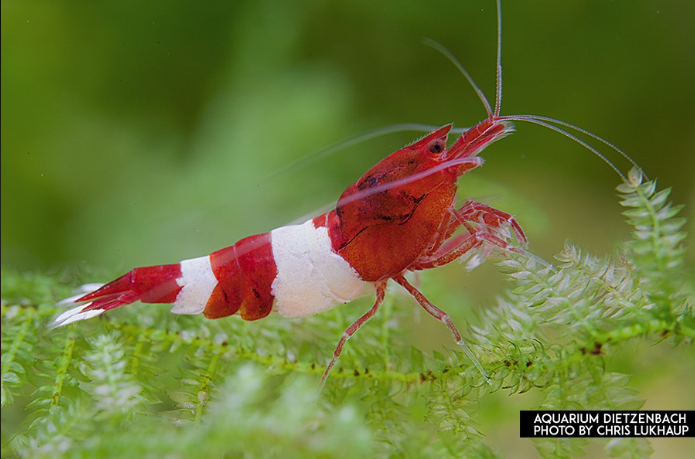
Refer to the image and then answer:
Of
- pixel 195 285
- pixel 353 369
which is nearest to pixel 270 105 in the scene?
pixel 195 285

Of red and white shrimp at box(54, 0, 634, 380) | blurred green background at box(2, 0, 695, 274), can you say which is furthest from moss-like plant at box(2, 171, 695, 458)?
blurred green background at box(2, 0, 695, 274)

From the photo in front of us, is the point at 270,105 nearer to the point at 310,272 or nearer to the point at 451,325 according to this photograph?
the point at 310,272

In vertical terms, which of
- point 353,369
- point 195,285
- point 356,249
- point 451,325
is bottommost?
point 353,369

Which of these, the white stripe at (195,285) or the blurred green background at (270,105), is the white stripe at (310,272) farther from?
the blurred green background at (270,105)

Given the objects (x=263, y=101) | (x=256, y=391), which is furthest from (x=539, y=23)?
(x=256, y=391)

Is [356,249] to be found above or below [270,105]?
below

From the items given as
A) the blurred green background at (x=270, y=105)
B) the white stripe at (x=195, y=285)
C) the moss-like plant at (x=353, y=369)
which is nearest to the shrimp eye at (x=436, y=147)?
the moss-like plant at (x=353, y=369)

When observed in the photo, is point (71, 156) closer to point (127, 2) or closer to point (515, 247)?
point (127, 2)

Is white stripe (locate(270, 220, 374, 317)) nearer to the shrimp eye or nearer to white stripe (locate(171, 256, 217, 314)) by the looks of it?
white stripe (locate(171, 256, 217, 314))
